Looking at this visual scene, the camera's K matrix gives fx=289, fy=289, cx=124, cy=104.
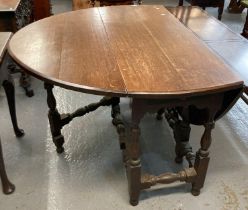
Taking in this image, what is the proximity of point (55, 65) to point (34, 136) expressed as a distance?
3.22ft

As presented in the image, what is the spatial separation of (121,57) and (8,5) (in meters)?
1.23

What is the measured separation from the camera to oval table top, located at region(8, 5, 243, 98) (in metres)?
1.14

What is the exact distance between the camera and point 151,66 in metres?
1.27

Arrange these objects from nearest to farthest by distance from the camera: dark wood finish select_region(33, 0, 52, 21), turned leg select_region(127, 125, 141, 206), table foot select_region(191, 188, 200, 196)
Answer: turned leg select_region(127, 125, 141, 206) < table foot select_region(191, 188, 200, 196) < dark wood finish select_region(33, 0, 52, 21)

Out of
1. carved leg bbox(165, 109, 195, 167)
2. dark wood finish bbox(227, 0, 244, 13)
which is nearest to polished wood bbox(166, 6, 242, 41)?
carved leg bbox(165, 109, 195, 167)

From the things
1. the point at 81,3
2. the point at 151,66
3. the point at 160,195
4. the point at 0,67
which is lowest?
the point at 160,195

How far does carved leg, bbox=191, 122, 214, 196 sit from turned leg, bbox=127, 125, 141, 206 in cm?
33

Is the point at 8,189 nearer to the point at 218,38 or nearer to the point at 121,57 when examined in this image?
the point at 121,57

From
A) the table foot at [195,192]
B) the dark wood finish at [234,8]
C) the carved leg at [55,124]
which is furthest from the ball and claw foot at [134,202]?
the dark wood finish at [234,8]

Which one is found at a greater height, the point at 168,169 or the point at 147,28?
the point at 147,28

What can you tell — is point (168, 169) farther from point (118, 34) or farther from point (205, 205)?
point (118, 34)

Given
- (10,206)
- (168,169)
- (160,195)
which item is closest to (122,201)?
(160,195)

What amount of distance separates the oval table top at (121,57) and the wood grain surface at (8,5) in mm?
469

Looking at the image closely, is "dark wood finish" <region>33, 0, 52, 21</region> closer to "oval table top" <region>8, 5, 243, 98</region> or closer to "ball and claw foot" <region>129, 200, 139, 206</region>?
"oval table top" <region>8, 5, 243, 98</region>
